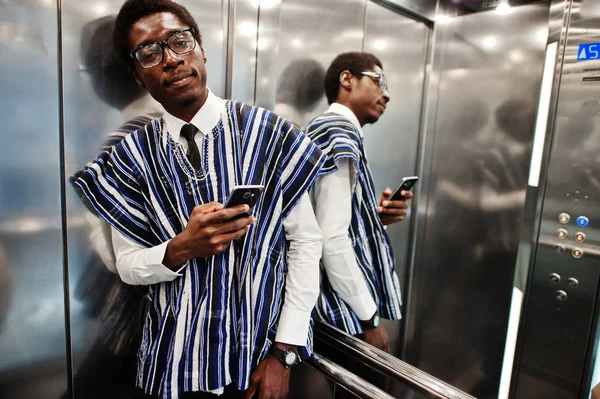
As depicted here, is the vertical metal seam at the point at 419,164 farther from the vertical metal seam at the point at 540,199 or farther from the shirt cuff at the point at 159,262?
→ the shirt cuff at the point at 159,262

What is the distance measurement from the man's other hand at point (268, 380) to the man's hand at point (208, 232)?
374mm

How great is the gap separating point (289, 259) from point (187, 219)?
0.33 m

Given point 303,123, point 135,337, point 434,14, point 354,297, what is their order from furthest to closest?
point 434,14
point 303,123
point 354,297
point 135,337

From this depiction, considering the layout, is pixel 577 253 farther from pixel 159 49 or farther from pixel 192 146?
pixel 159 49

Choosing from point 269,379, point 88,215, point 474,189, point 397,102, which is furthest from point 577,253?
point 88,215

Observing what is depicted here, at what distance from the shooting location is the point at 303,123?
1895 mm

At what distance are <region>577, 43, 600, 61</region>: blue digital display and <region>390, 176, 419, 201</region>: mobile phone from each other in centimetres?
93

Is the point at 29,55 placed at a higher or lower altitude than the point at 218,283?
higher

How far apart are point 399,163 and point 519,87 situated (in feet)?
2.41

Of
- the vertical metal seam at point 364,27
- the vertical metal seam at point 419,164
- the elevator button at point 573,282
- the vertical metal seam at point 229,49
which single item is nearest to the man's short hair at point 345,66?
the vertical metal seam at point 364,27

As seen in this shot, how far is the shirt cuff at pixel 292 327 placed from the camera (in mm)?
1192

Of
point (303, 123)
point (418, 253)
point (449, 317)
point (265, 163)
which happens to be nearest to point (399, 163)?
point (418, 253)

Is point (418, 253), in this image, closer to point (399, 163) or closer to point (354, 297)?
point (399, 163)

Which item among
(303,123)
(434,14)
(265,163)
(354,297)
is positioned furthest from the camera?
(434,14)
